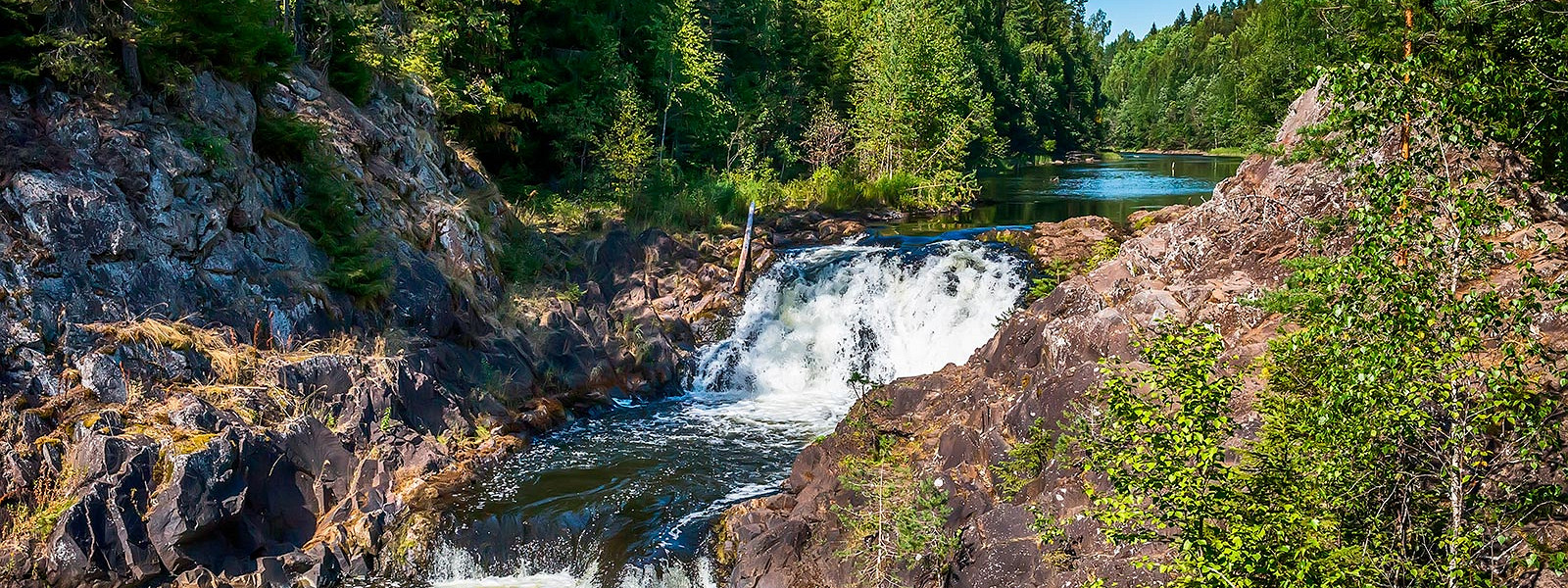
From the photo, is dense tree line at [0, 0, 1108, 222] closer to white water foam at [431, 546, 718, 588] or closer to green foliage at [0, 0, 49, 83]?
green foliage at [0, 0, 49, 83]

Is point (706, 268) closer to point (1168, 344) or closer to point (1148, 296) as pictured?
point (1148, 296)

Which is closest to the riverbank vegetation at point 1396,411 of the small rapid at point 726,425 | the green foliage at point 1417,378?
the green foliage at point 1417,378

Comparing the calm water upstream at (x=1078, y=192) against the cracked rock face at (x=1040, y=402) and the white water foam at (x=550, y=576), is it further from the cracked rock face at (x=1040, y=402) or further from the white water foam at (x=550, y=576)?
the white water foam at (x=550, y=576)

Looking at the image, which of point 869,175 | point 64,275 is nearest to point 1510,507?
point 64,275

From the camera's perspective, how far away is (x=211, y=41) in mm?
15781

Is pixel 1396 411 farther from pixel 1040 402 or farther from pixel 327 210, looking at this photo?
pixel 327 210

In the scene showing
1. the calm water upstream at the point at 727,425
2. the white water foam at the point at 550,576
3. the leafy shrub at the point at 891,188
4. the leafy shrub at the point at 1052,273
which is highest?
the leafy shrub at the point at 891,188

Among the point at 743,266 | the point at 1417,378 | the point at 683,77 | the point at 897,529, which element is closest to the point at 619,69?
the point at 683,77

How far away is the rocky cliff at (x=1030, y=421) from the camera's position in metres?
10.4

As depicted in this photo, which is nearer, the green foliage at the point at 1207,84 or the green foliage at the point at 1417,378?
the green foliage at the point at 1417,378

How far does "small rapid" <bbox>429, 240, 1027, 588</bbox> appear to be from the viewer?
12.7 metres

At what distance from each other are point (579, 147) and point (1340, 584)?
78.8 ft

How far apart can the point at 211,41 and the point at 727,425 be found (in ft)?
30.9

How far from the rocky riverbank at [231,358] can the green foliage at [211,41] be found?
384 millimetres
